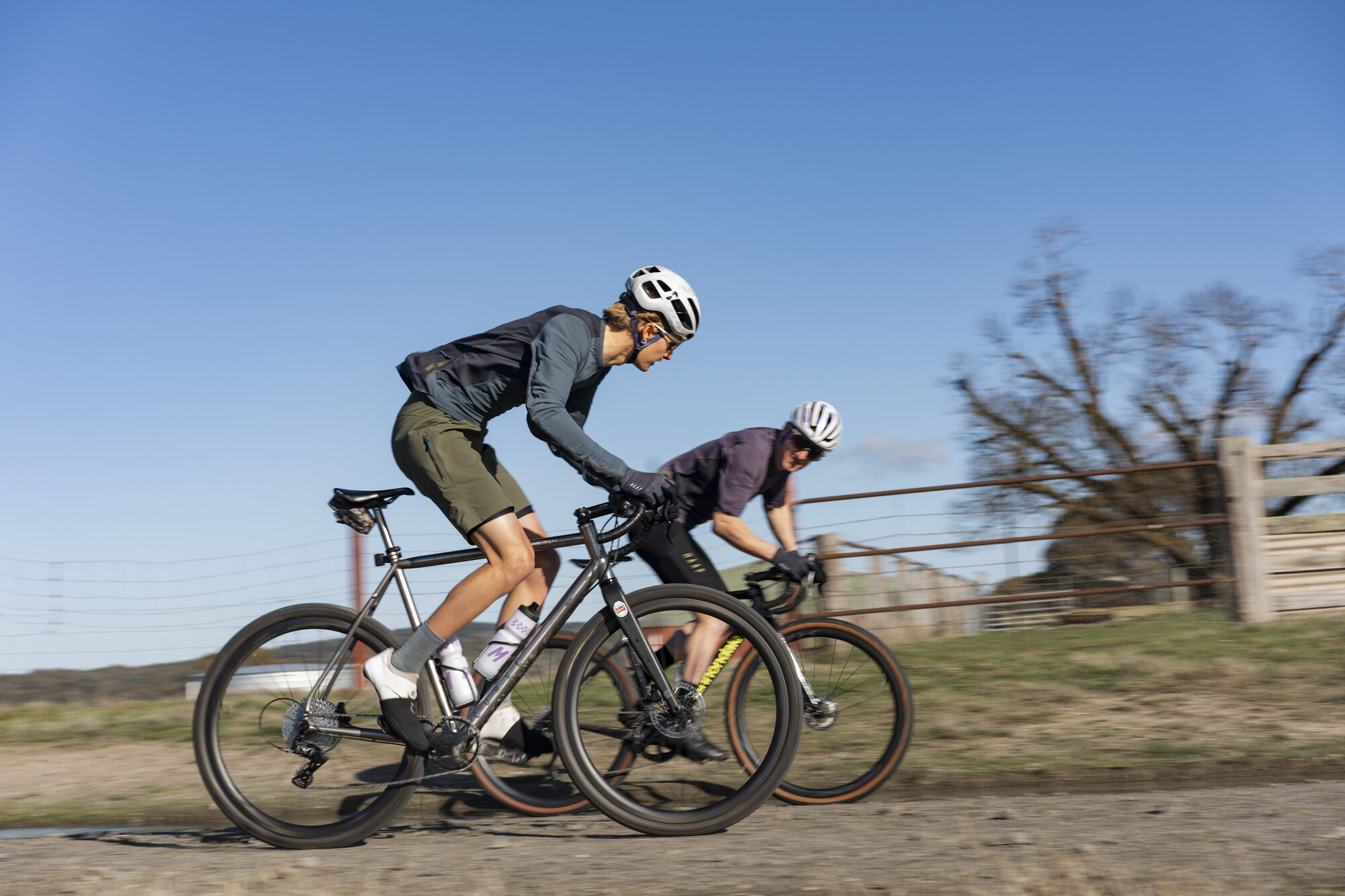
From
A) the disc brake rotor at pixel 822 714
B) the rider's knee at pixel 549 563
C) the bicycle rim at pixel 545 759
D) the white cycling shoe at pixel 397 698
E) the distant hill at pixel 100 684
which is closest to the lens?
the white cycling shoe at pixel 397 698

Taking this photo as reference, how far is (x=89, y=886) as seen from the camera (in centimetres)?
330

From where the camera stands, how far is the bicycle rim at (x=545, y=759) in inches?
161

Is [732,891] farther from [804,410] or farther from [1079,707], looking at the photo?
[1079,707]

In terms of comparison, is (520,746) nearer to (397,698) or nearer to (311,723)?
(397,698)

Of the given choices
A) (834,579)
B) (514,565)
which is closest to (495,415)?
(514,565)

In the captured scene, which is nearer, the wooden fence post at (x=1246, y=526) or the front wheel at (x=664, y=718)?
the front wheel at (x=664, y=718)

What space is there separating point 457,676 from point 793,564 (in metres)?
1.49

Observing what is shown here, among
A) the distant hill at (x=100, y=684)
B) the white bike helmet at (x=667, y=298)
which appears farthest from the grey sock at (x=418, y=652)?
the distant hill at (x=100, y=684)

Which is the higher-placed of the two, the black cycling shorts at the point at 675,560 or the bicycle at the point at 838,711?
the black cycling shorts at the point at 675,560

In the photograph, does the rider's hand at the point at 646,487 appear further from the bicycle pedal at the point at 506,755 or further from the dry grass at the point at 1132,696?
the dry grass at the point at 1132,696

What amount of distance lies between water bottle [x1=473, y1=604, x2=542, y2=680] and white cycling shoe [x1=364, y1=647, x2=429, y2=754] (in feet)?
0.84

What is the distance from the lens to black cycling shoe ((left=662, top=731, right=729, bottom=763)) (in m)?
4.02

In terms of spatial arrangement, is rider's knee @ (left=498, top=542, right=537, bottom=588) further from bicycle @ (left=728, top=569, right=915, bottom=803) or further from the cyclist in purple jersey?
bicycle @ (left=728, top=569, right=915, bottom=803)

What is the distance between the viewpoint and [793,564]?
182 inches
